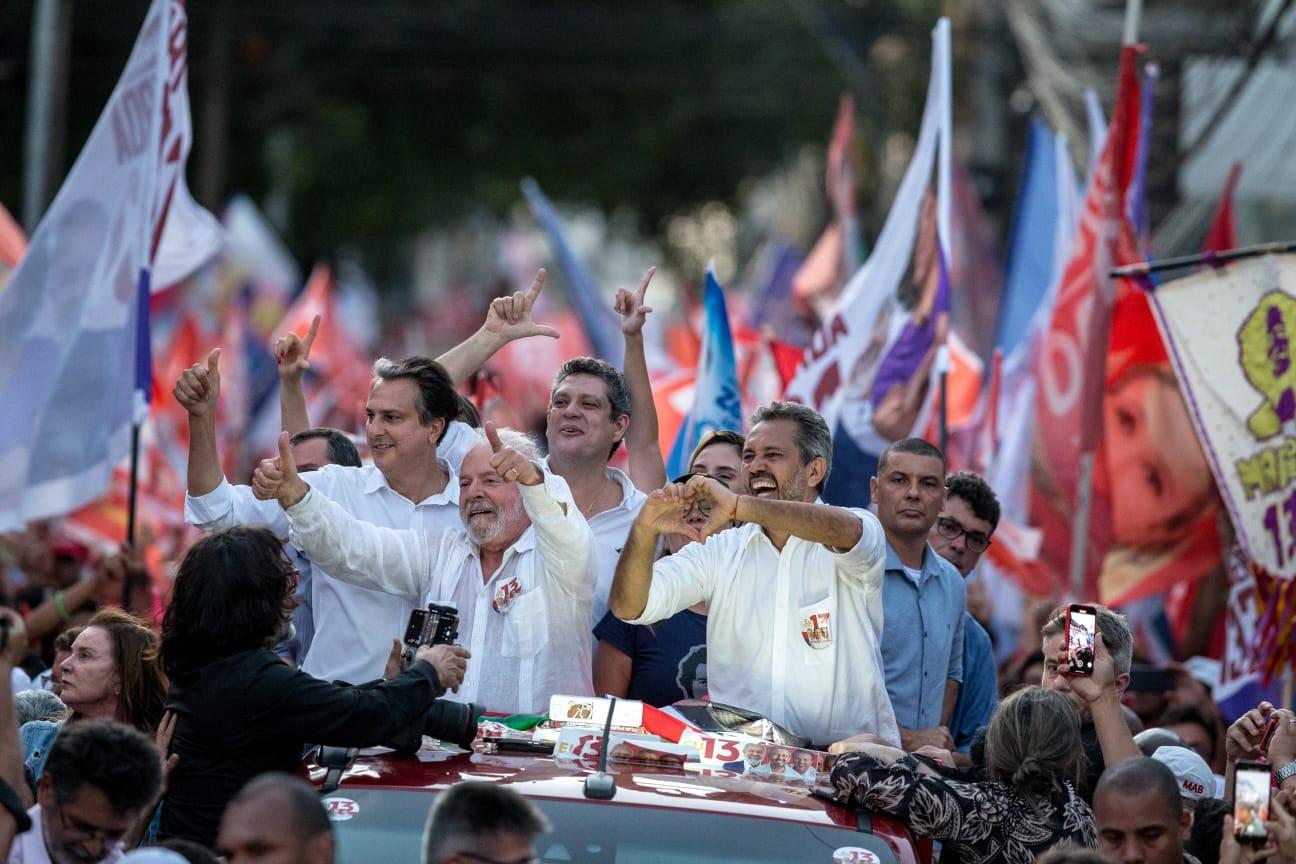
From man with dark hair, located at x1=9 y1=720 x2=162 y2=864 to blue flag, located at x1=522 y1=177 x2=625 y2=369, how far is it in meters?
8.80

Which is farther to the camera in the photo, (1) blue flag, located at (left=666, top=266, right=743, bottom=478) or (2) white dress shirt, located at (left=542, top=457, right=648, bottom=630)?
(1) blue flag, located at (left=666, top=266, right=743, bottom=478)

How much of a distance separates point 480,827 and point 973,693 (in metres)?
3.10

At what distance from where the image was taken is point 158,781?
449cm

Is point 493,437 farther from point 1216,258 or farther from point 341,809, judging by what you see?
point 1216,258

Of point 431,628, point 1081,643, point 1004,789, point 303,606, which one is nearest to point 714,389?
point 303,606

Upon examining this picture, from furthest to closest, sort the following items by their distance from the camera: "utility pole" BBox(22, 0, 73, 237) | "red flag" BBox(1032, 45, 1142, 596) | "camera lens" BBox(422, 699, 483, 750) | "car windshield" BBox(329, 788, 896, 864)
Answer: "utility pole" BBox(22, 0, 73, 237)
"red flag" BBox(1032, 45, 1142, 596)
"camera lens" BBox(422, 699, 483, 750)
"car windshield" BBox(329, 788, 896, 864)

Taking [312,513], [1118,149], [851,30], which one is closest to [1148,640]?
[1118,149]

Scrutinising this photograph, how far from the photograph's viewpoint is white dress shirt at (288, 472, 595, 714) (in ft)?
19.2

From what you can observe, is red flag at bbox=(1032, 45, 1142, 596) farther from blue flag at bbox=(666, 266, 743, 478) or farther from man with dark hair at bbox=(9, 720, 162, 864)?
man with dark hair at bbox=(9, 720, 162, 864)

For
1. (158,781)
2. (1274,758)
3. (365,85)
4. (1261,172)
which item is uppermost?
(365,85)

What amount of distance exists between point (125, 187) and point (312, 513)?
12.6ft

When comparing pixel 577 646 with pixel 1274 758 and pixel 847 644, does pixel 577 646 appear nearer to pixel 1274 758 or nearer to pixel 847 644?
pixel 847 644

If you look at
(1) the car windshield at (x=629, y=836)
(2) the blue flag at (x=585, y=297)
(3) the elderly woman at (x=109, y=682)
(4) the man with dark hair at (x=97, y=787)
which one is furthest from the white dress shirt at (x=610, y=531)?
(2) the blue flag at (x=585, y=297)

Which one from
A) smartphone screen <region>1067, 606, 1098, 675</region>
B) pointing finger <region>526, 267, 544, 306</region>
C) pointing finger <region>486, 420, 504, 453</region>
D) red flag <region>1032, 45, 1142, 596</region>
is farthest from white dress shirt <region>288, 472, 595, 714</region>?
red flag <region>1032, 45, 1142, 596</region>
